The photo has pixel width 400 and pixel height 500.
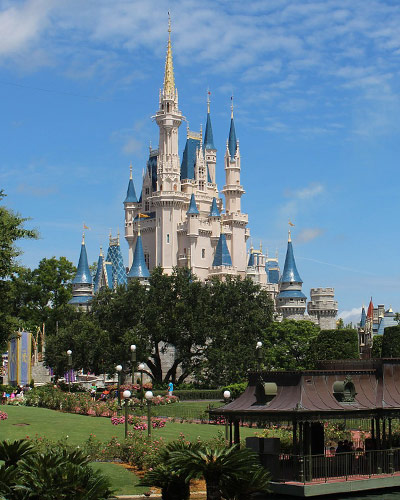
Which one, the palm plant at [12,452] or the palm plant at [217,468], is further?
the palm plant at [12,452]

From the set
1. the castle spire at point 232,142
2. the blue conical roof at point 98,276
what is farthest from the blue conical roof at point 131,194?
the castle spire at point 232,142

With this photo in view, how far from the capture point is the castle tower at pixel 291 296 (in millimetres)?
97812

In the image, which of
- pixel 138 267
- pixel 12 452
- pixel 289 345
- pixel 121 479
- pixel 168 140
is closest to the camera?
pixel 12 452

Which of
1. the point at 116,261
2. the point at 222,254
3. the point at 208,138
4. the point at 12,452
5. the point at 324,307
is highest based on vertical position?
the point at 208,138

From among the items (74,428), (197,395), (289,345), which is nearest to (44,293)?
(289,345)

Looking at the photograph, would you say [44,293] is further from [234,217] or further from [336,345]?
[336,345]

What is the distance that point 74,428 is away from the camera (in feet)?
106

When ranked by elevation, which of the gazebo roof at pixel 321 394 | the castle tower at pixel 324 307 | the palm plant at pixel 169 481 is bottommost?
the palm plant at pixel 169 481

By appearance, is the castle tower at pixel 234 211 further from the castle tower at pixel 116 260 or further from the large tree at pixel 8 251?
the large tree at pixel 8 251

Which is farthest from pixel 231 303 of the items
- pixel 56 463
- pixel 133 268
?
pixel 56 463

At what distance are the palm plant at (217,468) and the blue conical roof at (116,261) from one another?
8098 cm

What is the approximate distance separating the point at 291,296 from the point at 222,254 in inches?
406

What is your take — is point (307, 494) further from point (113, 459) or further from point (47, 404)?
point (47, 404)

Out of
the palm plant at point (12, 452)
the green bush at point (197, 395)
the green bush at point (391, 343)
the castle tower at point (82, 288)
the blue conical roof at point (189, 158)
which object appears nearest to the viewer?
the palm plant at point (12, 452)
